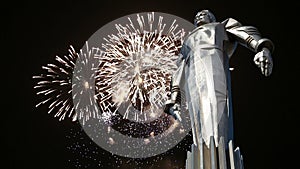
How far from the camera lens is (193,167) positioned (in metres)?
4.76

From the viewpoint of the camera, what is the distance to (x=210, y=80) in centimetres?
529

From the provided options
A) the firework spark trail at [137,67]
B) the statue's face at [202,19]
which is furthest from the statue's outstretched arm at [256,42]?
the firework spark trail at [137,67]

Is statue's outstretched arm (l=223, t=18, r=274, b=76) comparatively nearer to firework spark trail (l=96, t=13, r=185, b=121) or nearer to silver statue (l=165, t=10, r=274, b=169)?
silver statue (l=165, t=10, r=274, b=169)

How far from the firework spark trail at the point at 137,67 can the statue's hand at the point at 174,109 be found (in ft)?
5.67

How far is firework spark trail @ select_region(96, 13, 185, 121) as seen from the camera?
24.9 ft

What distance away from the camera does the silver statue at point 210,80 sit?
15.9 feet

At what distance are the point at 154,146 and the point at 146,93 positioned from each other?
1111 mm

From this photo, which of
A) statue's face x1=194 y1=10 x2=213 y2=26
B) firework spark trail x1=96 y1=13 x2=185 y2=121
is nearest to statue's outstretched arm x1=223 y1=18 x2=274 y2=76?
statue's face x1=194 y1=10 x2=213 y2=26

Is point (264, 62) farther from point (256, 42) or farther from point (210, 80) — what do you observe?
point (210, 80)

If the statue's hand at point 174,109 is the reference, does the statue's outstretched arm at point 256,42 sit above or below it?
above

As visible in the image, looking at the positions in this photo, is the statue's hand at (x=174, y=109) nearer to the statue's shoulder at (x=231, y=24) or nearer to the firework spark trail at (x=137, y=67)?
the statue's shoulder at (x=231, y=24)

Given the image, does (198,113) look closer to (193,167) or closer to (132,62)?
(193,167)

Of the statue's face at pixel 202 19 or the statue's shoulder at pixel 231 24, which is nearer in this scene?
the statue's shoulder at pixel 231 24

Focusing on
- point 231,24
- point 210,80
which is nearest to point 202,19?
point 231,24
